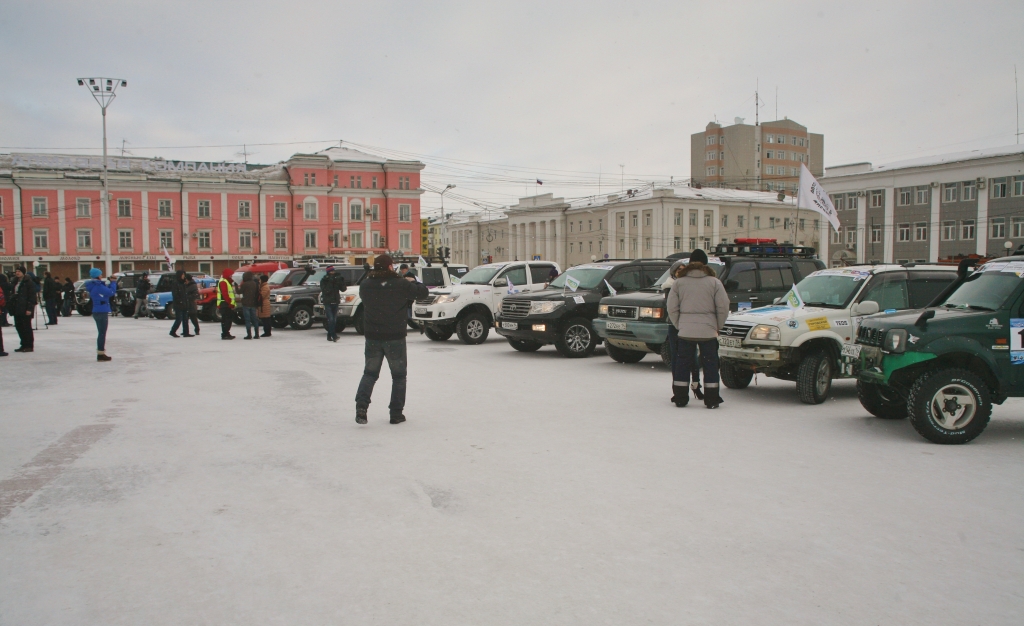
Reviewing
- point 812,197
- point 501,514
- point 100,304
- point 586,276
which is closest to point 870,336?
point 501,514

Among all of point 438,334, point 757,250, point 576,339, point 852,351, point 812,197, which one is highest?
point 812,197

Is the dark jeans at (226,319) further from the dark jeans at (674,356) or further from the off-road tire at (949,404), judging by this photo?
the off-road tire at (949,404)

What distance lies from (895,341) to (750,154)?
104865mm

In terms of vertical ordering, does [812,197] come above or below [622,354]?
above

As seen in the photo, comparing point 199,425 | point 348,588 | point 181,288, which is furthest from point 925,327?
point 181,288

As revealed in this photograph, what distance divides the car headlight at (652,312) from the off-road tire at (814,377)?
296cm

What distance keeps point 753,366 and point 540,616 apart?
22.7 ft

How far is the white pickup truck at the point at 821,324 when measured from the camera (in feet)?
30.7

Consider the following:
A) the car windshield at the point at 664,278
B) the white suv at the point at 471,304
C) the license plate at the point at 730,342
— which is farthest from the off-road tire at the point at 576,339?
the license plate at the point at 730,342

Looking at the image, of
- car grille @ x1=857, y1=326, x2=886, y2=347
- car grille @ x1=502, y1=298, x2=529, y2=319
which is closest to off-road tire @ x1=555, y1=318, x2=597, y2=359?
car grille @ x1=502, y1=298, x2=529, y2=319

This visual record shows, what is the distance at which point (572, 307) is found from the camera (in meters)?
14.5

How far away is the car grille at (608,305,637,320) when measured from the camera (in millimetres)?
12578

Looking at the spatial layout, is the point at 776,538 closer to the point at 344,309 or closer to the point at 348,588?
the point at 348,588

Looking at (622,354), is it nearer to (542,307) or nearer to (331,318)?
(542,307)
